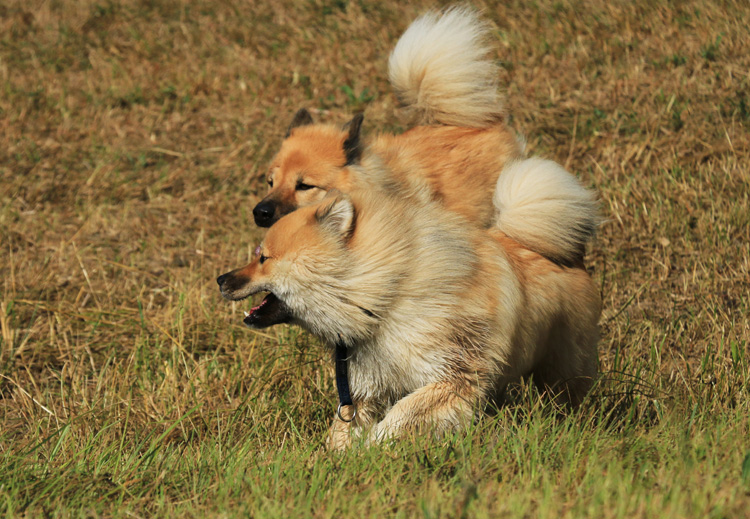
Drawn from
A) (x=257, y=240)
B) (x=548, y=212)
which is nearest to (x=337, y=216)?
(x=548, y=212)

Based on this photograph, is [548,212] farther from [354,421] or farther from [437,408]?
[354,421]

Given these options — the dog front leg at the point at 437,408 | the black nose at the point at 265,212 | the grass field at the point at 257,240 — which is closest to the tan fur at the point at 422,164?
the black nose at the point at 265,212

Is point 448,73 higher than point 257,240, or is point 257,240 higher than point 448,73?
point 448,73

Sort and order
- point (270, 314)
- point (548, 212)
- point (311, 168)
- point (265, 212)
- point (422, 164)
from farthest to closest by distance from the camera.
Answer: point (422, 164), point (311, 168), point (265, 212), point (548, 212), point (270, 314)

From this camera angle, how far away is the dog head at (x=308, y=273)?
303 cm

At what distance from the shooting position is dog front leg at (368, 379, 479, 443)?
9.84ft

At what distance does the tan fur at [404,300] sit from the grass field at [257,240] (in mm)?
230

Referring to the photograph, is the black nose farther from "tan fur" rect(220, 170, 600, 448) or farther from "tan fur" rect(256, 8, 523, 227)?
"tan fur" rect(220, 170, 600, 448)

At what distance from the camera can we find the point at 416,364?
3033mm

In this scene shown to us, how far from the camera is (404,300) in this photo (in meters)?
3.03

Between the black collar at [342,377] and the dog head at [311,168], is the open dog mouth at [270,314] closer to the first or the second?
the black collar at [342,377]

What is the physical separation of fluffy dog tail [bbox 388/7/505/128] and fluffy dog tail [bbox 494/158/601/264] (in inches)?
60.2

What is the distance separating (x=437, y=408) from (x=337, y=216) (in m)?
0.86

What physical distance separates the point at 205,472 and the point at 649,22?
583cm
